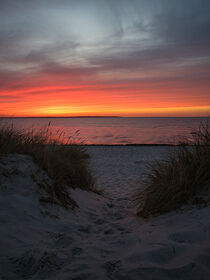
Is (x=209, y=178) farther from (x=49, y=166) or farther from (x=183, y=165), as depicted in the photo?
(x=49, y=166)

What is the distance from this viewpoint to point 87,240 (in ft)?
9.29

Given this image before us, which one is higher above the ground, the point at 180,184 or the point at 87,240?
the point at 180,184

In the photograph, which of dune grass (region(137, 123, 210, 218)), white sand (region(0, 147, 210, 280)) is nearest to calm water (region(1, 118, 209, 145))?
dune grass (region(137, 123, 210, 218))

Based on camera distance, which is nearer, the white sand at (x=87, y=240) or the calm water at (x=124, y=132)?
the white sand at (x=87, y=240)

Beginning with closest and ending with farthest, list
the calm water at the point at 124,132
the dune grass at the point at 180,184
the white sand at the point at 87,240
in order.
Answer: the white sand at the point at 87,240
the dune grass at the point at 180,184
the calm water at the point at 124,132

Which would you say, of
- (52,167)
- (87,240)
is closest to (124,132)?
(52,167)

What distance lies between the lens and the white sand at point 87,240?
2037 mm

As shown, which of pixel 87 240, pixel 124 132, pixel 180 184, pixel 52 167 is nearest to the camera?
pixel 87 240

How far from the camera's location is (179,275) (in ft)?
6.18

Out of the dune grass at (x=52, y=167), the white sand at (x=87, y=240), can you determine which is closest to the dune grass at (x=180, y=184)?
the white sand at (x=87, y=240)

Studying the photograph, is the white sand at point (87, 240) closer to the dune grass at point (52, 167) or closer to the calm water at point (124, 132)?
the dune grass at point (52, 167)

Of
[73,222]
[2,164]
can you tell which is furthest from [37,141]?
Result: [73,222]

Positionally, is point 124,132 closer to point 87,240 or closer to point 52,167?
point 52,167

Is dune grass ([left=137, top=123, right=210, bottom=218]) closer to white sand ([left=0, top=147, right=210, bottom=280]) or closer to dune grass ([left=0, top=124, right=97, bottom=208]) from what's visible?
white sand ([left=0, top=147, right=210, bottom=280])
